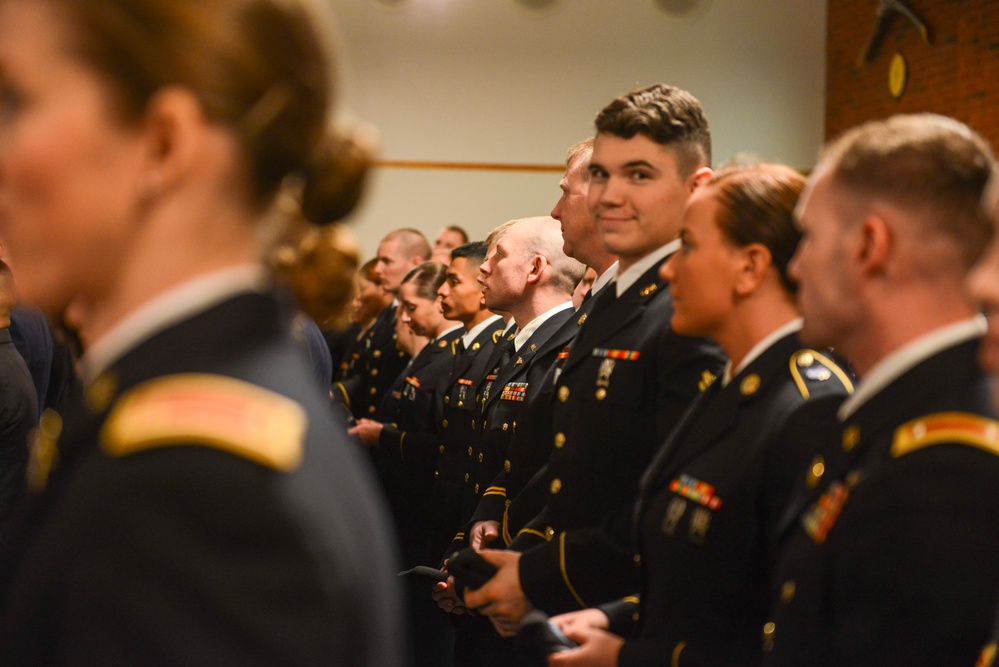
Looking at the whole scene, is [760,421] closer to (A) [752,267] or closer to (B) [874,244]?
(A) [752,267]

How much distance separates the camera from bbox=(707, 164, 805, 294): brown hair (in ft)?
5.91

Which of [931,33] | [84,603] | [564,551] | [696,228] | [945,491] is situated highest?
[931,33]

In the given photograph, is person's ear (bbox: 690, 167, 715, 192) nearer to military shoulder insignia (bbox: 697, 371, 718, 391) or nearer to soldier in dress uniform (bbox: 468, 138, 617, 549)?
soldier in dress uniform (bbox: 468, 138, 617, 549)

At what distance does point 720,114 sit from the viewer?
9.48 meters

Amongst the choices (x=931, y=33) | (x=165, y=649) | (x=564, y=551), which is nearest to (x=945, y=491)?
(x=165, y=649)

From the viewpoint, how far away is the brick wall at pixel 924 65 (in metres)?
7.27

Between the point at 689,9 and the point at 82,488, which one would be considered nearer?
the point at 82,488

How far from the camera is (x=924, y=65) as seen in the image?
7996 mm

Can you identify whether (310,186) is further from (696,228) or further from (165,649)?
(696,228)

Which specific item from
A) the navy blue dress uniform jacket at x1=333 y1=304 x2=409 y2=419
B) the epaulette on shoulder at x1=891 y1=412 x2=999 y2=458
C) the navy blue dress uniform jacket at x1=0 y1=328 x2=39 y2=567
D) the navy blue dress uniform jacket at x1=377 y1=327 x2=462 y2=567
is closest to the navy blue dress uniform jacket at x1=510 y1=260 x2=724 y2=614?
the epaulette on shoulder at x1=891 y1=412 x2=999 y2=458

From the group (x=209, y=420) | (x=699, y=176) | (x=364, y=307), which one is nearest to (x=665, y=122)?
(x=699, y=176)

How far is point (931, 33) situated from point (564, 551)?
7.10m

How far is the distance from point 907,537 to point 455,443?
330 cm

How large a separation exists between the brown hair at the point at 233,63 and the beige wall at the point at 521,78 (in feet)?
28.4
